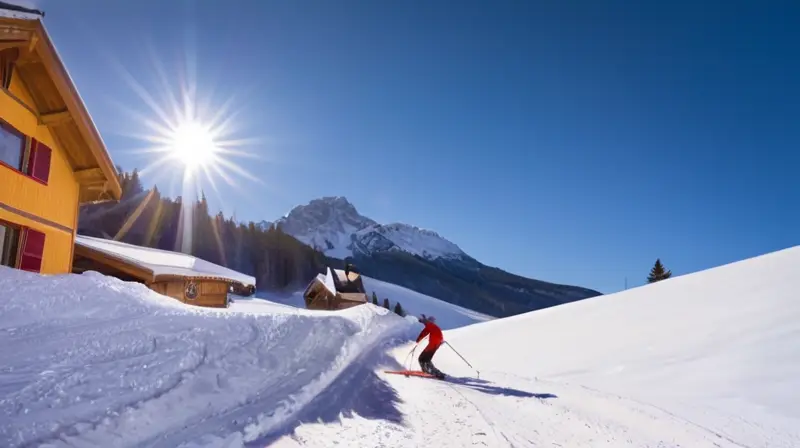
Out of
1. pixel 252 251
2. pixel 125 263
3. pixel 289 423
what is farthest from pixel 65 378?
pixel 252 251

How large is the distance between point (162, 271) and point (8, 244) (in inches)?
319

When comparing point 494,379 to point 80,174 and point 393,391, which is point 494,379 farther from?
point 80,174

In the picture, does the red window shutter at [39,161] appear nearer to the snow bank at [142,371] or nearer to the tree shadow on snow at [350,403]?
the snow bank at [142,371]

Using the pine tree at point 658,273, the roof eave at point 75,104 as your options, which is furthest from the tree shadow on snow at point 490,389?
the pine tree at point 658,273

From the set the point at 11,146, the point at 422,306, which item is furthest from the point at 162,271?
the point at 422,306

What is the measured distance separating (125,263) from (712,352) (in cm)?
2099

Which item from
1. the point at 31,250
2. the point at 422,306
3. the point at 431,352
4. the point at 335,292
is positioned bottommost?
the point at 422,306

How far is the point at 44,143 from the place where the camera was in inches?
508

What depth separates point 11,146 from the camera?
449 inches

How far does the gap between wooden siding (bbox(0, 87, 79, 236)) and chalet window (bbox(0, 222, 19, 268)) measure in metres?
0.60

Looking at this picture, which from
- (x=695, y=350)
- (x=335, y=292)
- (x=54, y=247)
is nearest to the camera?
(x=695, y=350)

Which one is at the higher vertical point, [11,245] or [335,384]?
[11,245]

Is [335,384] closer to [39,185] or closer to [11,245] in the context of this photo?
[11,245]

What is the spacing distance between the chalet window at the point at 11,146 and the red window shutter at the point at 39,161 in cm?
32
